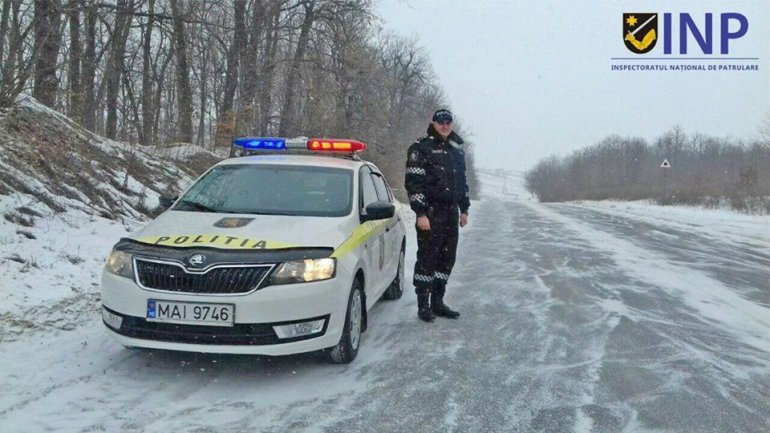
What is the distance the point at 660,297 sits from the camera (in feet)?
23.7

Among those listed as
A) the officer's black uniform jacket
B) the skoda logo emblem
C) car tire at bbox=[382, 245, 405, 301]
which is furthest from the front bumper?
car tire at bbox=[382, 245, 405, 301]

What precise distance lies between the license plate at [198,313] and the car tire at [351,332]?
859 millimetres

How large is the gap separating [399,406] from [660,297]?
186 inches

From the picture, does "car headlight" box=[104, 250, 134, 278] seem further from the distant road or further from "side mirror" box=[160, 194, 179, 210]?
"side mirror" box=[160, 194, 179, 210]

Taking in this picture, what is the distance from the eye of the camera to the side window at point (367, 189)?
5.45m

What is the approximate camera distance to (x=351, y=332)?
4531 millimetres

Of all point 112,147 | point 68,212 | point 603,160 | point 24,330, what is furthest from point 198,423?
point 603,160

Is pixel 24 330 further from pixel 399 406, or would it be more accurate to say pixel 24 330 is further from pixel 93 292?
pixel 399 406

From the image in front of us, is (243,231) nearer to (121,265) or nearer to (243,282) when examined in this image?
(243,282)

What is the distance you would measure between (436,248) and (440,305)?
0.63m

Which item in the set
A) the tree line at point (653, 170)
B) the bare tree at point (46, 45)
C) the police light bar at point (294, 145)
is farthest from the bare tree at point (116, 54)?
the tree line at point (653, 170)

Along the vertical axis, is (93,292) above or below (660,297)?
above

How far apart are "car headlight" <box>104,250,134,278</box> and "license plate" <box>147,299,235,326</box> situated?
14.6 inches

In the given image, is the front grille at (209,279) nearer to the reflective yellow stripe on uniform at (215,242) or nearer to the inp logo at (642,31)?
the reflective yellow stripe on uniform at (215,242)
